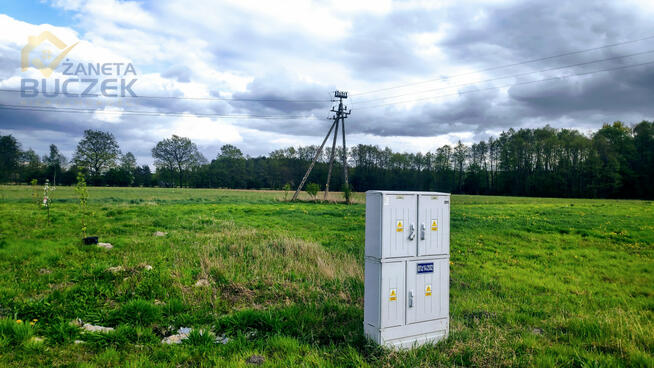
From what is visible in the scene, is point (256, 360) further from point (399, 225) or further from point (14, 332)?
point (14, 332)

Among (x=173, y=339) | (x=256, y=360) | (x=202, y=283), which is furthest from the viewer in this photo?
(x=202, y=283)

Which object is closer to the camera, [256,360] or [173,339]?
[256,360]

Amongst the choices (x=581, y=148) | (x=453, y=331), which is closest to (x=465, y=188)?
(x=581, y=148)

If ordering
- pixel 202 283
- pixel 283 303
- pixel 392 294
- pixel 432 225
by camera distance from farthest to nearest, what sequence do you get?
pixel 202 283, pixel 283 303, pixel 432 225, pixel 392 294

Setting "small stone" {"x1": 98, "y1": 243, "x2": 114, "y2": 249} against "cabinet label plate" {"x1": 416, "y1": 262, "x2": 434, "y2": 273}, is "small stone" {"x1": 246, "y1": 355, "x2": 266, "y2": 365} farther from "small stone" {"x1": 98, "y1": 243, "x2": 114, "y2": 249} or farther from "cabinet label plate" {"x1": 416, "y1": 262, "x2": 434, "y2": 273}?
"small stone" {"x1": 98, "y1": 243, "x2": 114, "y2": 249}

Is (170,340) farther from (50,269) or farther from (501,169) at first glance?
(501,169)

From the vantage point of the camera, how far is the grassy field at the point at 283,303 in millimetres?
4613

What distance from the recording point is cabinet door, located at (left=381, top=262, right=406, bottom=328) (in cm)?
481

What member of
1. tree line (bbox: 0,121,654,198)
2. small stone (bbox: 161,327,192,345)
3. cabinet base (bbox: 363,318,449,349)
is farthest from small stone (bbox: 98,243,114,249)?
tree line (bbox: 0,121,654,198)

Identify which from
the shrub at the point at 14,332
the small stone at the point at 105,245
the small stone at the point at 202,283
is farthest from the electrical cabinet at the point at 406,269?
the small stone at the point at 105,245

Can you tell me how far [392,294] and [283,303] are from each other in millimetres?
2480

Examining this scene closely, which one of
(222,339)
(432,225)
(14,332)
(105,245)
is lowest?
(222,339)

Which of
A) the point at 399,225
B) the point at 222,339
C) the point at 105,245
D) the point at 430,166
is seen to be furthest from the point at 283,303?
the point at 430,166

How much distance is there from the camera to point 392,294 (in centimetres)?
488
